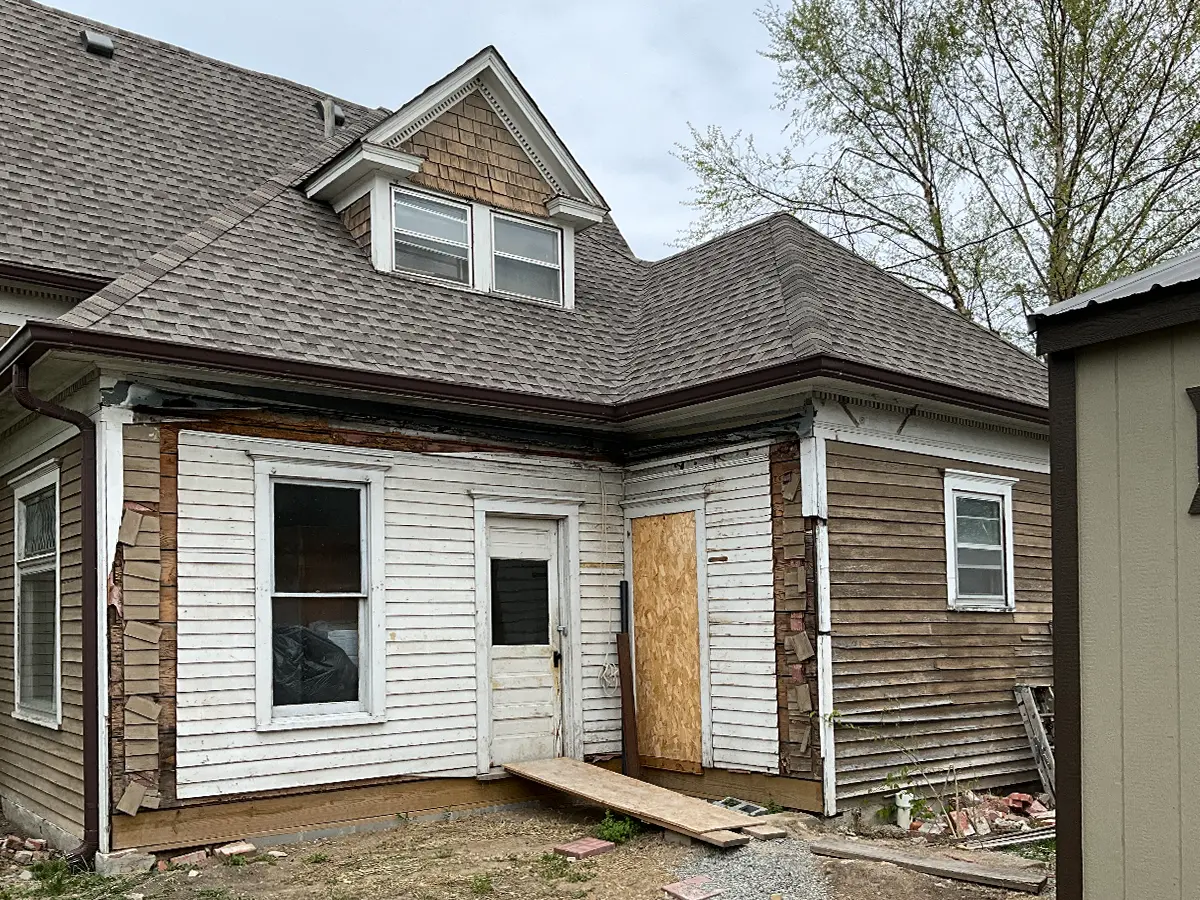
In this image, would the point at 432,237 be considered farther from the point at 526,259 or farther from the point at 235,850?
the point at 235,850

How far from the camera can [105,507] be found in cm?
742

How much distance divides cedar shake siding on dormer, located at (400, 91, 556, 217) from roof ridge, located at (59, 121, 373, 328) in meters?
0.88

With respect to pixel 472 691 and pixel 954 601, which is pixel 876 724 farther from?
pixel 472 691

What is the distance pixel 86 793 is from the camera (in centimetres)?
725

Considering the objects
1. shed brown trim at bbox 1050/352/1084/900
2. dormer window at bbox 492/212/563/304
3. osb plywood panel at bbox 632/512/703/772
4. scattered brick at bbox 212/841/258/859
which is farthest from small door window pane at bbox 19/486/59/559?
shed brown trim at bbox 1050/352/1084/900

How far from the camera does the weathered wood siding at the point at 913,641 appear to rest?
873 cm

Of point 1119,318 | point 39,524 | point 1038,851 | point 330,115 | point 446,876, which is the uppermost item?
point 330,115

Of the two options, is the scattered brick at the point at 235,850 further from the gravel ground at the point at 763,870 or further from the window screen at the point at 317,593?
the gravel ground at the point at 763,870

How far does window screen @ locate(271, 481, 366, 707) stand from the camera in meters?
8.13

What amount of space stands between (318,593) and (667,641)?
2.96 m

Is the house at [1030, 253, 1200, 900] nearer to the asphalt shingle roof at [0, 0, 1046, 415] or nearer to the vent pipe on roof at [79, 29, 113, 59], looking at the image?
the asphalt shingle roof at [0, 0, 1046, 415]

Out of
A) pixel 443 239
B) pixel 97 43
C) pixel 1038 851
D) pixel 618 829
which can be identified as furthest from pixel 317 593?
pixel 97 43

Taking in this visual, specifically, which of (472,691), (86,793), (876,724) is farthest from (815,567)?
(86,793)

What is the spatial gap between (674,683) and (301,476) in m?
3.47
